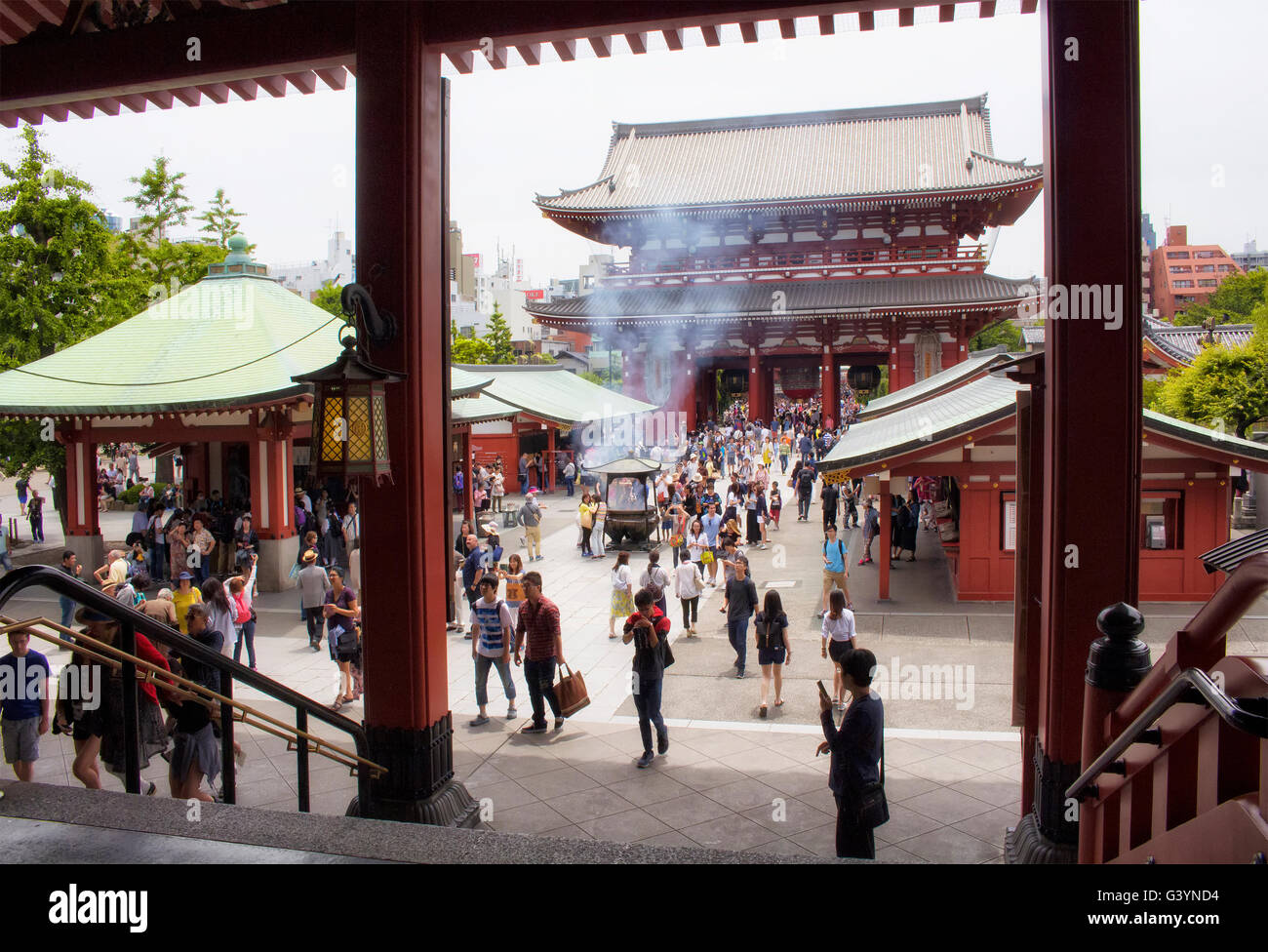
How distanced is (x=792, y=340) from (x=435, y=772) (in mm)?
32697

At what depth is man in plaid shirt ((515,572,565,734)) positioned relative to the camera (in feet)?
27.6

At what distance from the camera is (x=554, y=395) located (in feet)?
98.7

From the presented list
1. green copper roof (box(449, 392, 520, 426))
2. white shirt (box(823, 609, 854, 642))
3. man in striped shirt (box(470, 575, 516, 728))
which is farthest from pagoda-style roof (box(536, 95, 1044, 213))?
man in striped shirt (box(470, 575, 516, 728))

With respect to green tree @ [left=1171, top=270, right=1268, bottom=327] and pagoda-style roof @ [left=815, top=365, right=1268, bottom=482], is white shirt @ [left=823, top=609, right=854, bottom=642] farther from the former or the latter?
green tree @ [left=1171, top=270, right=1268, bottom=327]

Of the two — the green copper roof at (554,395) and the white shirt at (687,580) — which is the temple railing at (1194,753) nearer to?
the white shirt at (687,580)

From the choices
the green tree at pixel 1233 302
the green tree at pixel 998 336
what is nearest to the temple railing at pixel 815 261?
the green tree at pixel 1233 302

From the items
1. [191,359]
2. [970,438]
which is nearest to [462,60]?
[970,438]

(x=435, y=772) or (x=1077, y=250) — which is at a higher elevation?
(x=1077, y=250)

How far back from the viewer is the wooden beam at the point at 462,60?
5717 millimetres

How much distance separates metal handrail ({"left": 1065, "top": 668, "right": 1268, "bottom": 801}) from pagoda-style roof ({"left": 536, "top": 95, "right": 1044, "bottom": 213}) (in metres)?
31.3

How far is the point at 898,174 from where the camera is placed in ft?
113
